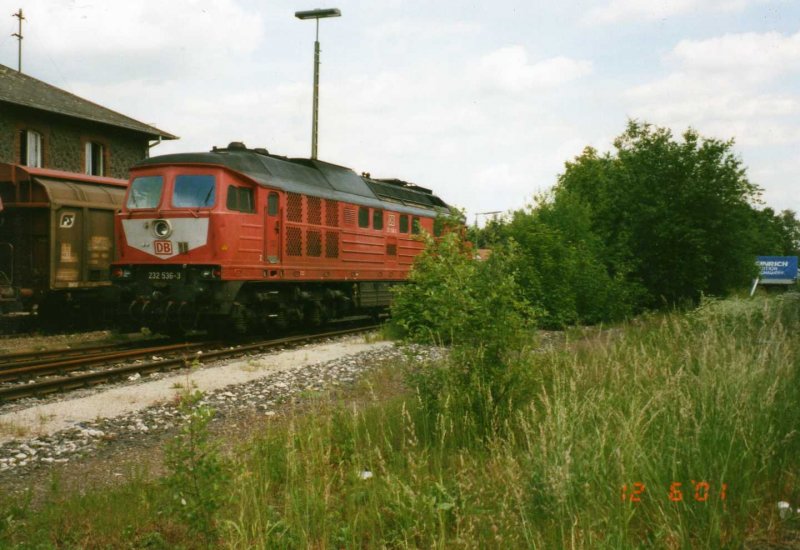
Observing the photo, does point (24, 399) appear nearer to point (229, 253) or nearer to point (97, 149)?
point (229, 253)

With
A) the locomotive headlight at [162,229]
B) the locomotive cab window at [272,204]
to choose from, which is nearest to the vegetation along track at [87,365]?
the locomotive headlight at [162,229]

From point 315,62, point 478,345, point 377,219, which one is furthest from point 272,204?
point 315,62

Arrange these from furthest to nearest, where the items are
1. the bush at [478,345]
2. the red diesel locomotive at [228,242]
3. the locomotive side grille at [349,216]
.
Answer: the locomotive side grille at [349,216] < the red diesel locomotive at [228,242] < the bush at [478,345]

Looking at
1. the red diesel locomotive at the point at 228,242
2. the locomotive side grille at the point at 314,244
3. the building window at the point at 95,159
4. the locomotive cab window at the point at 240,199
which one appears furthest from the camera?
the building window at the point at 95,159

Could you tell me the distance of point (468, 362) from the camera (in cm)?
620

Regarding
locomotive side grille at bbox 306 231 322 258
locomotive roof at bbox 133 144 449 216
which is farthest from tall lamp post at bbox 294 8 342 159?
locomotive side grille at bbox 306 231 322 258

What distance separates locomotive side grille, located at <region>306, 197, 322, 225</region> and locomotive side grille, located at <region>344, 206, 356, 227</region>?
1.12m

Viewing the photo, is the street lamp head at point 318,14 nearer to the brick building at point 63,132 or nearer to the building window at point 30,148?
the brick building at point 63,132

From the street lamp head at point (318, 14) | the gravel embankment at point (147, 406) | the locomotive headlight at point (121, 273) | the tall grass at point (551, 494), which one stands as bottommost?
the gravel embankment at point (147, 406)

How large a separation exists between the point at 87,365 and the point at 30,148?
1602 centimetres

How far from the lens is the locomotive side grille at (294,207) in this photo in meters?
14.1

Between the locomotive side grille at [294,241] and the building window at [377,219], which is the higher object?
the building window at [377,219]

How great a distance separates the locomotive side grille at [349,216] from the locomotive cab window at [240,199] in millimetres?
3319

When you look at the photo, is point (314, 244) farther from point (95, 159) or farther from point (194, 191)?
point (95, 159)
